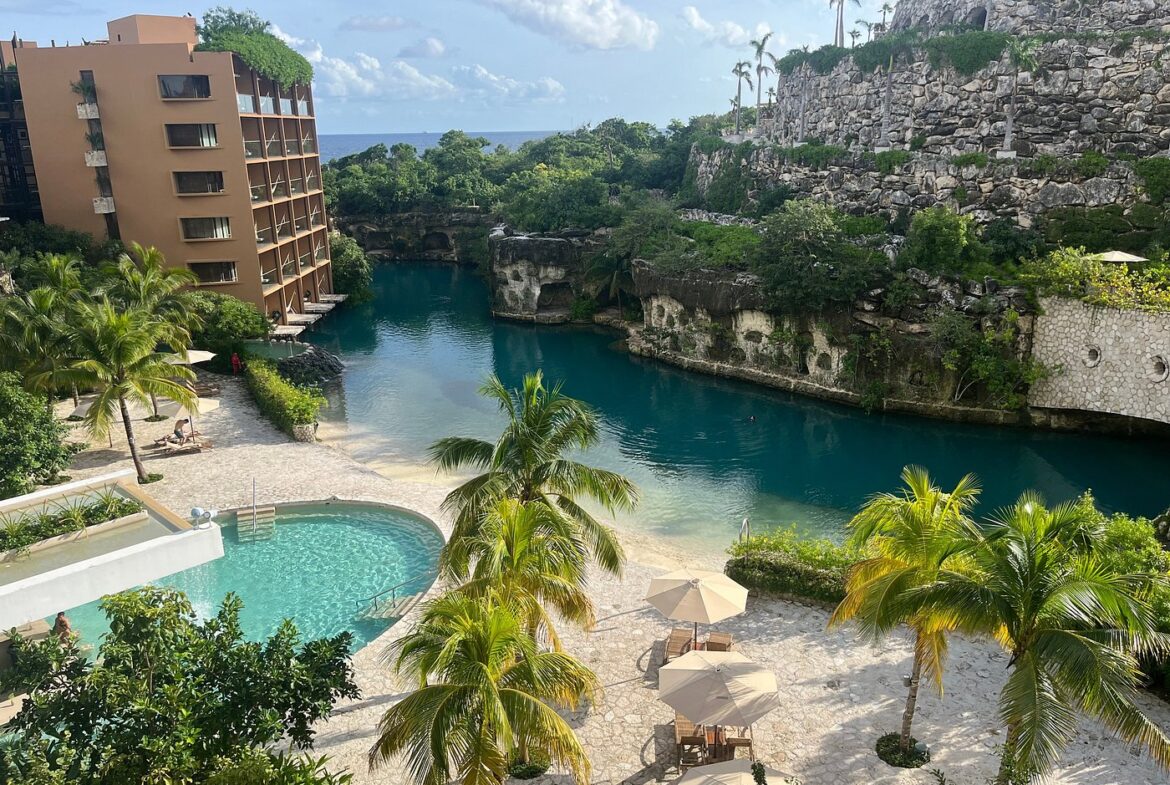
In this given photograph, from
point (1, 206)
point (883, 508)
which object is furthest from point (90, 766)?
point (1, 206)

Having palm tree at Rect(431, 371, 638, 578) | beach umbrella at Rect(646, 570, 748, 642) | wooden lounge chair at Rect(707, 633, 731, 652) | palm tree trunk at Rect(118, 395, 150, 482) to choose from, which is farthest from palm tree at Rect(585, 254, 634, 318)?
wooden lounge chair at Rect(707, 633, 731, 652)

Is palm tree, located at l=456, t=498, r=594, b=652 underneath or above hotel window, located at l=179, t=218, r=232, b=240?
underneath

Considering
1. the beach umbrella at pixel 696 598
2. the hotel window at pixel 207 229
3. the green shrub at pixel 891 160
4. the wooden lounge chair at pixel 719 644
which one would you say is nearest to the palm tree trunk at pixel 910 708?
the beach umbrella at pixel 696 598

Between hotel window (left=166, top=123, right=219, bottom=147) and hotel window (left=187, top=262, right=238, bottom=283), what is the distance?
Answer: 5924 millimetres

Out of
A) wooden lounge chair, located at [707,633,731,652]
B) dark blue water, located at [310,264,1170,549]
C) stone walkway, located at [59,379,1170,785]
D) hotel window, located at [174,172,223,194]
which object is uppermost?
hotel window, located at [174,172,223,194]

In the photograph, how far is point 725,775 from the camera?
1111 centimetres

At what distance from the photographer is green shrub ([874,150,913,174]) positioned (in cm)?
4009

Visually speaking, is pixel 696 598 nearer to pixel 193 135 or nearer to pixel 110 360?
pixel 110 360

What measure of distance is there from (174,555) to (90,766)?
28.3 feet

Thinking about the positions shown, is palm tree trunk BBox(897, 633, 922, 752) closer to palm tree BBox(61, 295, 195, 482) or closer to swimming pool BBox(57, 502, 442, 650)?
swimming pool BBox(57, 502, 442, 650)

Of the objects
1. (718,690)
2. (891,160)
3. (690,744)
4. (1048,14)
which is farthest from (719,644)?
(1048,14)

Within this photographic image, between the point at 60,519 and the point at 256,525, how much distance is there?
244 inches

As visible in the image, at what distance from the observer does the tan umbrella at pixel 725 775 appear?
36.1 feet

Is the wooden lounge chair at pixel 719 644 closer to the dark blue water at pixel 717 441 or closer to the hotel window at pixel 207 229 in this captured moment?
the dark blue water at pixel 717 441
